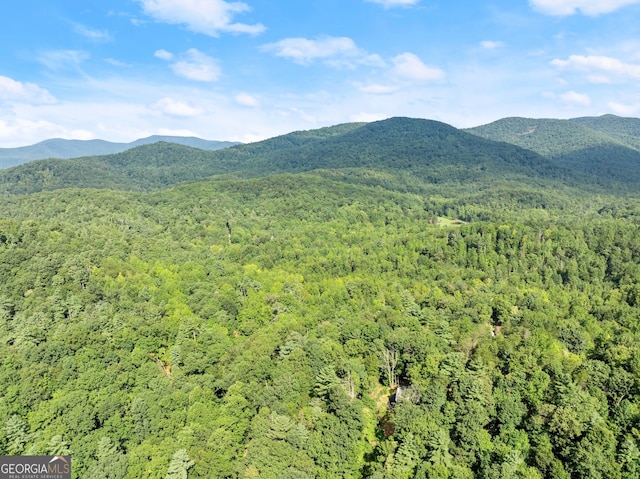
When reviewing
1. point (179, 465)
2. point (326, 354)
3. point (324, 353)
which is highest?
point (324, 353)

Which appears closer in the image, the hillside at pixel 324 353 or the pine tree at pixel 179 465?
the pine tree at pixel 179 465

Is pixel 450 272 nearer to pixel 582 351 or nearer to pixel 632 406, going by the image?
pixel 582 351

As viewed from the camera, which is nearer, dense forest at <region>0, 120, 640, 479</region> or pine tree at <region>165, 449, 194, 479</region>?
pine tree at <region>165, 449, 194, 479</region>

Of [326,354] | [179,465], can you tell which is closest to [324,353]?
[326,354]

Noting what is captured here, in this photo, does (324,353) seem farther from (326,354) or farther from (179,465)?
(179,465)

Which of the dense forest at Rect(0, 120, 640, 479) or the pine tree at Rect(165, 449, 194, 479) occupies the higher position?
the dense forest at Rect(0, 120, 640, 479)

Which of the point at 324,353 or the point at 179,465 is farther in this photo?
the point at 324,353

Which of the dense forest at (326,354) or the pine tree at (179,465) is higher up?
the dense forest at (326,354)

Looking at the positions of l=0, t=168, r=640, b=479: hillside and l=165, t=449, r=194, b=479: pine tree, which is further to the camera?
l=0, t=168, r=640, b=479: hillside
